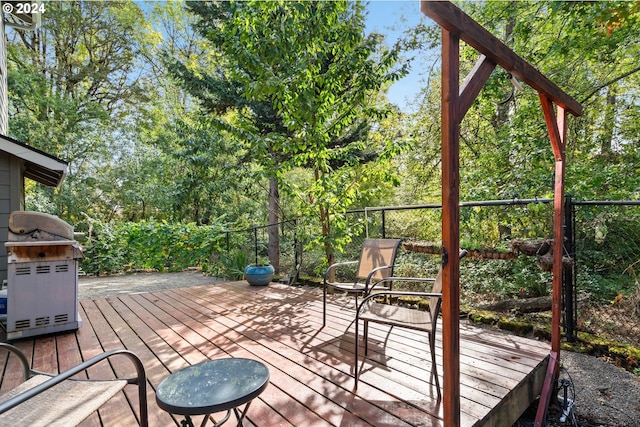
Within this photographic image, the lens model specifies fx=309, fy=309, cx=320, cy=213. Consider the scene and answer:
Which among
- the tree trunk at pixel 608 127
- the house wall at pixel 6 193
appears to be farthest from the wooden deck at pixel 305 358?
the tree trunk at pixel 608 127

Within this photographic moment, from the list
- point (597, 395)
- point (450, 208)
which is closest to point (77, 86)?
point (450, 208)

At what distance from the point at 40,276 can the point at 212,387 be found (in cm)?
259

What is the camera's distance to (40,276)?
2.80 m

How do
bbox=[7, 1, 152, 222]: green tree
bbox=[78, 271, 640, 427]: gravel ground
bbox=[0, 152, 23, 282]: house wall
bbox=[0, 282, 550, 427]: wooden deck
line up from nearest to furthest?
bbox=[0, 282, 550, 427]: wooden deck
bbox=[78, 271, 640, 427]: gravel ground
bbox=[0, 152, 23, 282]: house wall
bbox=[7, 1, 152, 222]: green tree

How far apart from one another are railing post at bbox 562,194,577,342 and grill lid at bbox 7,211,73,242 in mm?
4731

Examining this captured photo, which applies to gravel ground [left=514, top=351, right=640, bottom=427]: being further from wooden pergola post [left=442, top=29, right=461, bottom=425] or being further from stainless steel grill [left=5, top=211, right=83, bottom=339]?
stainless steel grill [left=5, top=211, right=83, bottom=339]

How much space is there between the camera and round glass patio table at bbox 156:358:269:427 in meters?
1.15

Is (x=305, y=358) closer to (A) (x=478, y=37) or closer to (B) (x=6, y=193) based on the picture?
(A) (x=478, y=37)

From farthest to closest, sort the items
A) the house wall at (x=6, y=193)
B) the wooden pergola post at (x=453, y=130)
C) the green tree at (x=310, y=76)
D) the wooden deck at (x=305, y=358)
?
the green tree at (x=310, y=76) → the house wall at (x=6, y=193) → the wooden deck at (x=305, y=358) → the wooden pergola post at (x=453, y=130)

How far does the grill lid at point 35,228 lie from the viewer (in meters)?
2.87

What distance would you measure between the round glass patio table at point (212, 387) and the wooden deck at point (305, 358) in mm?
356

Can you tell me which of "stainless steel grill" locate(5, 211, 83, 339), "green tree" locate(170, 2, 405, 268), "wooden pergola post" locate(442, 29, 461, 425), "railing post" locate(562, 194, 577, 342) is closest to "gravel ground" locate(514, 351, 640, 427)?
"railing post" locate(562, 194, 577, 342)

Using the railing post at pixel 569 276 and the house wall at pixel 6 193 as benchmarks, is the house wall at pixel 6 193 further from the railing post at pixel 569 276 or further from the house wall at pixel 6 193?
the railing post at pixel 569 276

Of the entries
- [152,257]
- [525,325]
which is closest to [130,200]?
[152,257]
